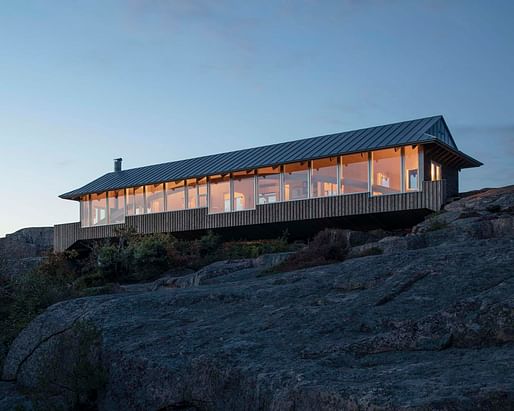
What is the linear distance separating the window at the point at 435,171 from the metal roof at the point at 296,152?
0.97 m

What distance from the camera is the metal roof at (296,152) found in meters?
30.0

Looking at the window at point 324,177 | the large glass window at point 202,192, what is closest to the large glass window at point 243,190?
the large glass window at point 202,192

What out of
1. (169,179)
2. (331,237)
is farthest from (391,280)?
(169,179)

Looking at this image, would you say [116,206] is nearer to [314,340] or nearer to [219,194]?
[219,194]

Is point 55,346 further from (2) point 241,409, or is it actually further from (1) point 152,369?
(2) point 241,409

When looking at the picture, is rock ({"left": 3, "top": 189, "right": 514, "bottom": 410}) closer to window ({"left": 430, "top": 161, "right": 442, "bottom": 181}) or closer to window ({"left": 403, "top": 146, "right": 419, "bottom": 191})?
window ({"left": 403, "top": 146, "right": 419, "bottom": 191})

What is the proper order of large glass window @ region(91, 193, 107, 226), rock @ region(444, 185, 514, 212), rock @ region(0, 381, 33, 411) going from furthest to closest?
large glass window @ region(91, 193, 107, 226), rock @ region(444, 185, 514, 212), rock @ region(0, 381, 33, 411)

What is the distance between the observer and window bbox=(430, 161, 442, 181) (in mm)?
29930

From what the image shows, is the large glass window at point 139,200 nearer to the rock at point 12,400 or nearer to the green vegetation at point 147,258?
the green vegetation at point 147,258

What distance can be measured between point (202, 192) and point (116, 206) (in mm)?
6840

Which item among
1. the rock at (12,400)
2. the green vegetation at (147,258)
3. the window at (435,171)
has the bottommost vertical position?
the rock at (12,400)

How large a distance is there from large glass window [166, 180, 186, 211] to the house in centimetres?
6

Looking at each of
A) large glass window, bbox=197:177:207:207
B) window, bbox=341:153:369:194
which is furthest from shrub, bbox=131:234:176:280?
large glass window, bbox=197:177:207:207

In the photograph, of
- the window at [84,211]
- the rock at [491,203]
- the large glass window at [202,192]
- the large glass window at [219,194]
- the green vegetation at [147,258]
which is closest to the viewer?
the rock at [491,203]
